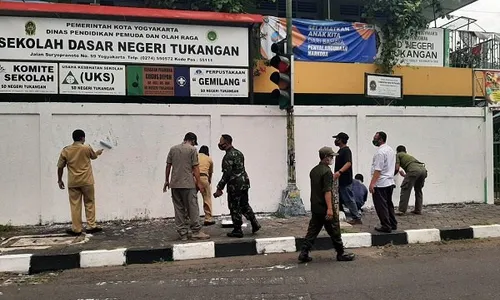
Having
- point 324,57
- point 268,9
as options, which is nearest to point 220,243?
point 324,57

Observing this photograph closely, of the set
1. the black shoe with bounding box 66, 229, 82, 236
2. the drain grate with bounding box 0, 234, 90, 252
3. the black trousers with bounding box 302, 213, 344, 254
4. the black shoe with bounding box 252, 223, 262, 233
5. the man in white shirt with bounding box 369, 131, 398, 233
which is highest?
the man in white shirt with bounding box 369, 131, 398, 233

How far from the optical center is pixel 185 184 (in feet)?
22.1

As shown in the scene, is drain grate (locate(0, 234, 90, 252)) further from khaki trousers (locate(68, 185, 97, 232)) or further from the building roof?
the building roof

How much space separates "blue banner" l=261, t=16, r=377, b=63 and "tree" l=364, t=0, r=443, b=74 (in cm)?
32

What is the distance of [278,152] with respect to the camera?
9328mm

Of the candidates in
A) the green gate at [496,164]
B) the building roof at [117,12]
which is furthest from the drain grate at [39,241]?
the green gate at [496,164]

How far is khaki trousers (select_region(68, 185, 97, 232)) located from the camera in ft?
24.1

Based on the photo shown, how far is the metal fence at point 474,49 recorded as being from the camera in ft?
41.9

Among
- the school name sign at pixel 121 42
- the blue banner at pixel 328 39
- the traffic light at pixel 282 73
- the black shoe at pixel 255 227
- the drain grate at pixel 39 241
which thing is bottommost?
the drain grate at pixel 39 241

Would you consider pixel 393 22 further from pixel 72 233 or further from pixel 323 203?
pixel 72 233

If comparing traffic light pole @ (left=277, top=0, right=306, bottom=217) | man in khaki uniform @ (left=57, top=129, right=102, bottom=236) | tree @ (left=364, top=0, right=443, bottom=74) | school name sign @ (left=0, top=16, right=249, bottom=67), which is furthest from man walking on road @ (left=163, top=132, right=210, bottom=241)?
tree @ (left=364, top=0, right=443, bottom=74)

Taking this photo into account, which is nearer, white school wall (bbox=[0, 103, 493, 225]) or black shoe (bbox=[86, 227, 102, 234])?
black shoe (bbox=[86, 227, 102, 234])

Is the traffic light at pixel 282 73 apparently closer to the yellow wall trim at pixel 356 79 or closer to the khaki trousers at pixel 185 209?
the yellow wall trim at pixel 356 79

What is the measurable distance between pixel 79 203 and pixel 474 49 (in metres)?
11.1
